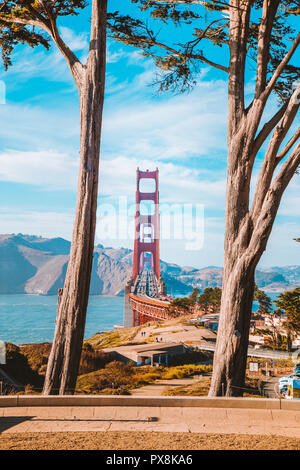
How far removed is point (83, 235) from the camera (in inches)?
157

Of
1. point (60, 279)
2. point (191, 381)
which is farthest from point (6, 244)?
point (191, 381)

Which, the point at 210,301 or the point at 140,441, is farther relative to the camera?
the point at 210,301

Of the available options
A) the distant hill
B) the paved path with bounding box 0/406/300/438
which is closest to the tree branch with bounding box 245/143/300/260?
the paved path with bounding box 0/406/300/438

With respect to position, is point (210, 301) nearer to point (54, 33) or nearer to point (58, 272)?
point (54, 33)

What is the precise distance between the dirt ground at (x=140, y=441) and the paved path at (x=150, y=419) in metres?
0.12

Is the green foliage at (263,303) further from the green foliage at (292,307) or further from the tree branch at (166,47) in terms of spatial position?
the tree branch at (166,47)

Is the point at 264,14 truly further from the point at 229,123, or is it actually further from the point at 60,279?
the point at 60,279

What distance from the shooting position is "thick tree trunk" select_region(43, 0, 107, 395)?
3.81 metres

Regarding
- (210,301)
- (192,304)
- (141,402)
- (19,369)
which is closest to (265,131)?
(141,402)

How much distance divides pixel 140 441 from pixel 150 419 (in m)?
0.47

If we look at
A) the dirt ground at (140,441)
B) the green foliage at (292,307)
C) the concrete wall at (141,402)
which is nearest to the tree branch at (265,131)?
the concrete wall at (141,402)

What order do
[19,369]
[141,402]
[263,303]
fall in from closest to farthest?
[141,402]
[19,369]
[263,303]

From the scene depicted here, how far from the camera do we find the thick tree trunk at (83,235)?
3811 mm

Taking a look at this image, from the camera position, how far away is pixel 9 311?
40.9 m
